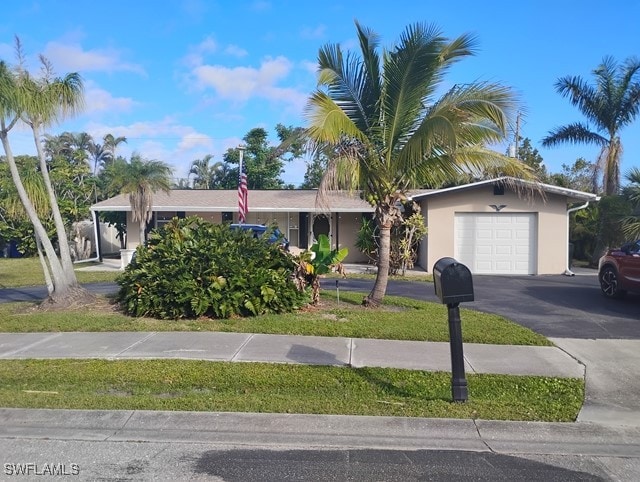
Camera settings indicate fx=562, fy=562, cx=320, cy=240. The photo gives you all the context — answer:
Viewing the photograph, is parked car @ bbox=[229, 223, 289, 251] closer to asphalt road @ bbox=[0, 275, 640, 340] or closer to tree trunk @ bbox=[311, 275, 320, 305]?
tree trunk @ bbox=[311, 275, 320, 305]

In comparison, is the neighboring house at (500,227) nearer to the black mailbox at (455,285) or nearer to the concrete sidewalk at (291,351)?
the concrete sidewalk at (291,351)

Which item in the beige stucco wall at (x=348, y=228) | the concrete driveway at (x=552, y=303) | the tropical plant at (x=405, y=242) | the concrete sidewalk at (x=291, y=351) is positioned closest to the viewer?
the concrete sidewalk at (x=291, y=351)

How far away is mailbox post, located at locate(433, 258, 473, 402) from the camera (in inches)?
220

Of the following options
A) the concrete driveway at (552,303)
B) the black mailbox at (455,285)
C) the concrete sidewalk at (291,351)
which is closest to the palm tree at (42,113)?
the concrete sidewalk at (291,351)

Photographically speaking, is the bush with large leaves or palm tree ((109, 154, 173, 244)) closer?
the bush with large leaves

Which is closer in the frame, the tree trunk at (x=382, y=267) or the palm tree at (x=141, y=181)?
the tree trunk at (x=382, y=267)

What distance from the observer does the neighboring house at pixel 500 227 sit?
1811 centimetres

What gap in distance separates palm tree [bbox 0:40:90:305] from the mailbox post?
8298 mm

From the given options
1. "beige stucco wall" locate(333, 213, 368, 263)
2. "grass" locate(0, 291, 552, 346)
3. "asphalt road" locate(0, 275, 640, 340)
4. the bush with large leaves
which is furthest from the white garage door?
the bush with large leaves

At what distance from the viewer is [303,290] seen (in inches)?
440

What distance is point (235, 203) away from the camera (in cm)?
2381

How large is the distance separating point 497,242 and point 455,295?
1359cm

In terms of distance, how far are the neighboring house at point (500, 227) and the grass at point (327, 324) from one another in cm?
760

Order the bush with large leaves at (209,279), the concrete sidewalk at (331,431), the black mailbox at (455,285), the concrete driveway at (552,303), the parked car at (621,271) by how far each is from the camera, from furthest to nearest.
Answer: the parked car at (621,271) → the bush with large leaves at (209,279) → the concrete driveway at (552,303) → the black mailbox at (455,285) → the concrete sidewalk at (331,431)
